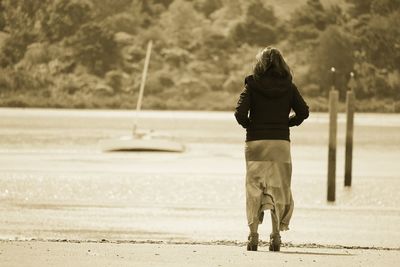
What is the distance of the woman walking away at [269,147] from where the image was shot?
8203 millimetres

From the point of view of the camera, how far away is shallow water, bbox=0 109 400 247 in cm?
1105

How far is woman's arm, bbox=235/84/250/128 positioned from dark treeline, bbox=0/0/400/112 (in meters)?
71.9

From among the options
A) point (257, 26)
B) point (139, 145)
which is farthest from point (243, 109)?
point (257, 26)

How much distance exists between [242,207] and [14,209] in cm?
281

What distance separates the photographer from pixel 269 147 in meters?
8.20

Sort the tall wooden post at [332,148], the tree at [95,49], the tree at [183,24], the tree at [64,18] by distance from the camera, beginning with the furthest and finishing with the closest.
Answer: the tree at [183,24] < the tree at [64,18] < the tree at [95,49] < the tall wooden post at [332,148]

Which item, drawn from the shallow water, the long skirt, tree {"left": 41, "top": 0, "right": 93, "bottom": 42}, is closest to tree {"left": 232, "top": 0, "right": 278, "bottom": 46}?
tree {"left": 41, "top": 0, "right": 93, "bottom": 42}

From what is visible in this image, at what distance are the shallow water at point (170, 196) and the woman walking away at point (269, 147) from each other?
1.83 m

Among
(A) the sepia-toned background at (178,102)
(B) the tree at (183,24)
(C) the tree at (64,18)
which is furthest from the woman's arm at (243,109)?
(C) the tree at (64,18)

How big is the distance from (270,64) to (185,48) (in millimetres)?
80843

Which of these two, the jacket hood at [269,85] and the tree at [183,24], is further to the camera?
the tree at [183,24]

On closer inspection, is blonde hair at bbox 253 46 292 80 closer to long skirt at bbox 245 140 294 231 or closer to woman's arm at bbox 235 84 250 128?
woman's arm at bbox 235 84 250 128

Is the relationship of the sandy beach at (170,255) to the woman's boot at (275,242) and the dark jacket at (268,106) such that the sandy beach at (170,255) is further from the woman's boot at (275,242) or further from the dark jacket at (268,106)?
the dark jacket at (268,106)

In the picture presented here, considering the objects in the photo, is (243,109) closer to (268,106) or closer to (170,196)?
(268,106)
